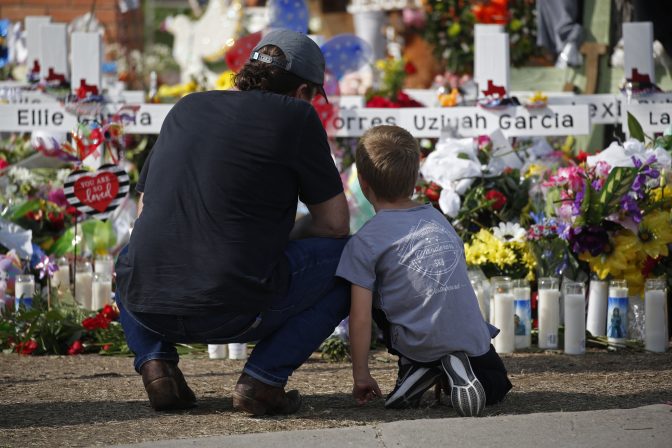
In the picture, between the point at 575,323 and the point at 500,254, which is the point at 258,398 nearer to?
the point at 575,323

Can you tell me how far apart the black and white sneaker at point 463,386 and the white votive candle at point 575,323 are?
110 centimetres

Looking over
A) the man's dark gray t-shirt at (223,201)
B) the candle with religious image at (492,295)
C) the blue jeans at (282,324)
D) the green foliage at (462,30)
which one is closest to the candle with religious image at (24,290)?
the blue jeans at (282,324)

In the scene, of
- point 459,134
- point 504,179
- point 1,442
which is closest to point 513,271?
point 504,179

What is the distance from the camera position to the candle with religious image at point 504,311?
14.1 ft

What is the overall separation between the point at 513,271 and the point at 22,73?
5745 mm

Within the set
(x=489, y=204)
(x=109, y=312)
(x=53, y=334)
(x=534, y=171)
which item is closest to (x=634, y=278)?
(x=489, y=204)

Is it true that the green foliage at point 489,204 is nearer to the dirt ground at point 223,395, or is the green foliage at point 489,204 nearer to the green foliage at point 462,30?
the dirt ground at point 223,395

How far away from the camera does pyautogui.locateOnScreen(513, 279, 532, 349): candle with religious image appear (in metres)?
4.39

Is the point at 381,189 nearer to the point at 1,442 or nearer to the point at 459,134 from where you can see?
the point at 1,442

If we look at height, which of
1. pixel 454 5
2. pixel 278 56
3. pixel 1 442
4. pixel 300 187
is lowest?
pixel 1 442

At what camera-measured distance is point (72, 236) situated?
5.34m

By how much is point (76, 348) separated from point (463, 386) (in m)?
1.96

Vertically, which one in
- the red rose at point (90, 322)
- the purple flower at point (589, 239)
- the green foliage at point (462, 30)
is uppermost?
the green foliage at point (462, 30)

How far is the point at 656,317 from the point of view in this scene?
427 centimetres
